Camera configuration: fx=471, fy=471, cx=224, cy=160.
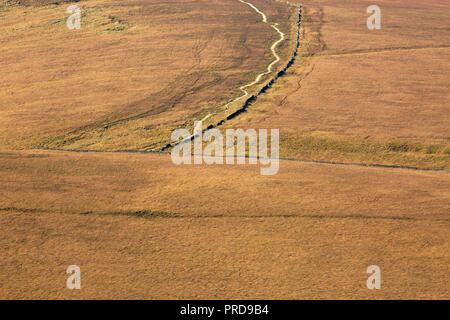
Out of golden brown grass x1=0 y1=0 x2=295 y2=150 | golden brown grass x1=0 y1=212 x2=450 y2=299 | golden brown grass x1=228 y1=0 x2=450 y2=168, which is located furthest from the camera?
golden brown grass x1=0 y1=0 x2=295 y2=150

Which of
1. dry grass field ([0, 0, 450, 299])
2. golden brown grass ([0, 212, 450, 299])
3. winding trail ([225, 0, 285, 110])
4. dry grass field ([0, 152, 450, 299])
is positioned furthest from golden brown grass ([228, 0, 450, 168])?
golden brown grass ([0, 212, 450, 299])

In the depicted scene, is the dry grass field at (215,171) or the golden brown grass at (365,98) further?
the golden brown grass at (365,98)

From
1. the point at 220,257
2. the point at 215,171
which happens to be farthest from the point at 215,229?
the point at 215,171

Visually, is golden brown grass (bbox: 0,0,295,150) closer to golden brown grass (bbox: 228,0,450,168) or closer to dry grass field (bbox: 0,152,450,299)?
golden brown grass (bbox: 228,0,450,168)

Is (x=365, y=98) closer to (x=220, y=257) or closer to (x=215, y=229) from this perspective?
(x=215, y=229)

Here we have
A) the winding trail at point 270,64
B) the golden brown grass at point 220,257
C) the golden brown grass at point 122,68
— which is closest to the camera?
the golden brown grass at point 220,257

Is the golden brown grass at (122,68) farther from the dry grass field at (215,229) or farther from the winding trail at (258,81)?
the dry grass field at (215,229)

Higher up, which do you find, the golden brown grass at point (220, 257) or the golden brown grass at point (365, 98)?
the golden brown grass at point (365, 98)

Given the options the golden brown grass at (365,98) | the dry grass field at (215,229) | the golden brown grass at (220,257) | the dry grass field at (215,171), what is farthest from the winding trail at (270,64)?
the golden brown grass at (220,257)
